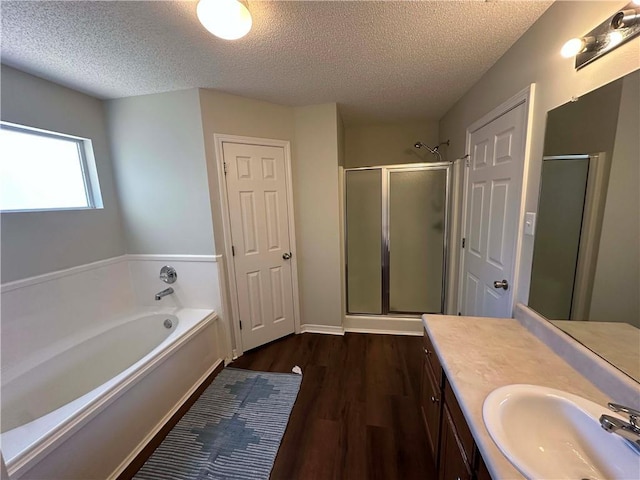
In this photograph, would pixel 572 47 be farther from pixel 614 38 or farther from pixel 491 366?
pixel 491 366

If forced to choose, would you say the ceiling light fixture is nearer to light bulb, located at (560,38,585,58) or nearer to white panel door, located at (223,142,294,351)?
white panel door, located at (223,142,294,351)

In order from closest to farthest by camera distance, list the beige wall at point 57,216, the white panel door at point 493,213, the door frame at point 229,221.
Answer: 1. the white panel door at point 493,213
2. the beige wall at point 57,216
3. the door frame at point 229,221

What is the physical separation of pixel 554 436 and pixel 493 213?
129 centimetres

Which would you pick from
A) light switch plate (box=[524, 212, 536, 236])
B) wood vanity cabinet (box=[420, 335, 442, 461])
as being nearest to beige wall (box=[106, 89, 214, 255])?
wood vanity cabinet (box=[420, 335, 442, 461])

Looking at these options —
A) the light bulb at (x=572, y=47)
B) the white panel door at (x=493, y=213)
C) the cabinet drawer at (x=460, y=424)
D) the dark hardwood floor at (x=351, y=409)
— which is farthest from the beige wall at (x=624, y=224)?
the dark hardwood floor at (x=351, y=409)

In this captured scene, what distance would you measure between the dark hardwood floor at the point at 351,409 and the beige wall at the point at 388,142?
2.22m

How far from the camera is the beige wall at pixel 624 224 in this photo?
2.64 feet

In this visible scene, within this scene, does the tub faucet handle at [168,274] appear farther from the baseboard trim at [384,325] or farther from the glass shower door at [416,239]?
the glass shower door at [416,239]

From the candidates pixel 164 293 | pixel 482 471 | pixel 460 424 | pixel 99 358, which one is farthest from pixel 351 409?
pixel 99 358

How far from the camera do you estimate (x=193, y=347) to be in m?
1.96

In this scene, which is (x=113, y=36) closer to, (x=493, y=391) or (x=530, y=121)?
(x=530, y=121)

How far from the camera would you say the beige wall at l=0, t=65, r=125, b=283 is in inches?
62.4

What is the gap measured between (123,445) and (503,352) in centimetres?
204

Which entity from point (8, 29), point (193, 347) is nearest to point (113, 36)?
point (8, 29)
